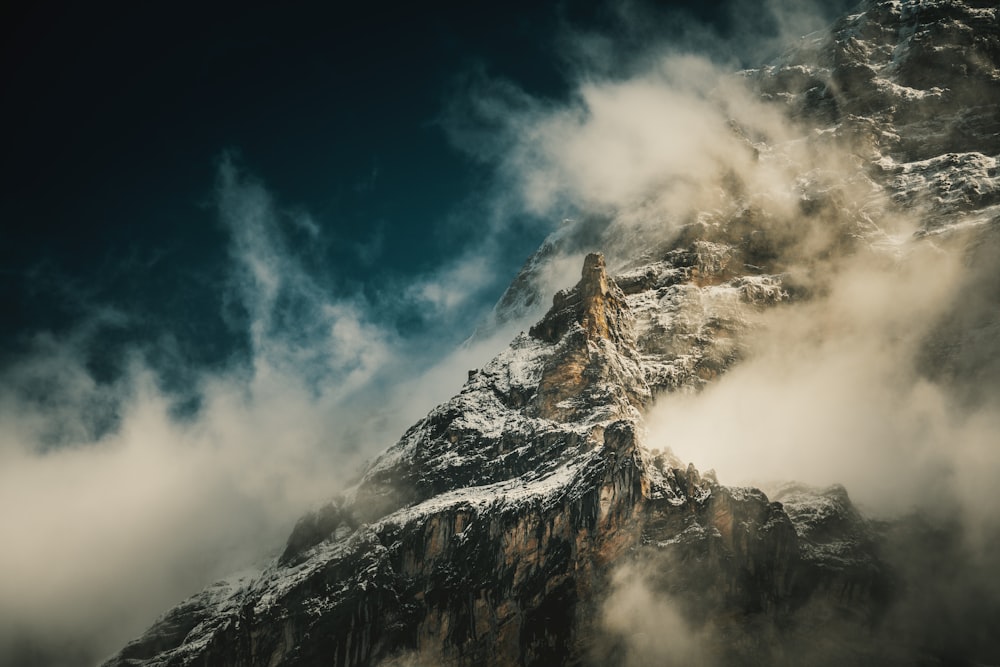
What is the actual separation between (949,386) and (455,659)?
92745 millimetres

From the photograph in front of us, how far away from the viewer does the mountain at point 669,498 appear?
91.8 m

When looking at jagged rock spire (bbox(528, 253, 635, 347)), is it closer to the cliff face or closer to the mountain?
the mountain

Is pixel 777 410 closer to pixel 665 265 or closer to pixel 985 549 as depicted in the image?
pixel 665 265

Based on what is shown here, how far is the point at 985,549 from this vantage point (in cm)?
9269

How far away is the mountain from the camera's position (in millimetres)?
91812

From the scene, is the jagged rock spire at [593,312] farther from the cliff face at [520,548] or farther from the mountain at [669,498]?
the cliff face at [520,548]

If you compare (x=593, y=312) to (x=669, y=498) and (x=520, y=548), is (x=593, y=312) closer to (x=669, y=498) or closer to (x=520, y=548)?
(x=669, y=498)

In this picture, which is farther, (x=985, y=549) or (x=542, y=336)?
(x=542, y=336)

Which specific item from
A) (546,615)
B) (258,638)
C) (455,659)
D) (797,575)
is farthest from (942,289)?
(258,638)

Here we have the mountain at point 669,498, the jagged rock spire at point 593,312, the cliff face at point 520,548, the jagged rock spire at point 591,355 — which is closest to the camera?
the mountain at point 669,498

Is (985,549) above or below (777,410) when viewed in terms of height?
below

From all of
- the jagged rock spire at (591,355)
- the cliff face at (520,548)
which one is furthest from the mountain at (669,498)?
the jagged rock spire at (591,355)

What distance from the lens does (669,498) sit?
3890 inches

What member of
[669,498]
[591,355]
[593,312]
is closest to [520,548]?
[669,498]
